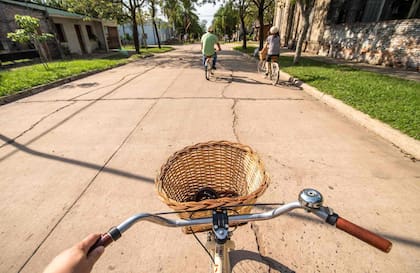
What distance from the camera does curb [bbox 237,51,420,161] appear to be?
10.6ft

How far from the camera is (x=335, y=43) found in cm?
1313

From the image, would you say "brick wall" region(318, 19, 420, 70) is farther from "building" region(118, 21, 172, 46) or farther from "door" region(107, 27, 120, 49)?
"building" region(118, 21, 172, 46)

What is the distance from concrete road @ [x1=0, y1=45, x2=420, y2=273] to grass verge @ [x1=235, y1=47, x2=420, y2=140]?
0.48m

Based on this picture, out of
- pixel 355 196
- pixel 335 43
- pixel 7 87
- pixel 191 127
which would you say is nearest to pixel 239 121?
pixel 191 127

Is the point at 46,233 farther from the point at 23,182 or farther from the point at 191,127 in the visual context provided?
the point at 191,127

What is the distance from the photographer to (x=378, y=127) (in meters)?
3.85

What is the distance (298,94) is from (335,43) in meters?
9.65

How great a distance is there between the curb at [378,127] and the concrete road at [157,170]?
127 millimetres

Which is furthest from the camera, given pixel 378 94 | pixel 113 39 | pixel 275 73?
pixel 113 39

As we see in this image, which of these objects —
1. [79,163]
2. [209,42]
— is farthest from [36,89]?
[209,42]

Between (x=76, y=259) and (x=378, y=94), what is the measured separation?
6.75 m

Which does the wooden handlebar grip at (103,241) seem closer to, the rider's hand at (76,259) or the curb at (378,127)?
the rider's hand at (76,259)

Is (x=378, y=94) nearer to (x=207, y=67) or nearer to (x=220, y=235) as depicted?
(x=207, y=67)

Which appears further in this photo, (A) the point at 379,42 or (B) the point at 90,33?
(B) the point at 90,33
